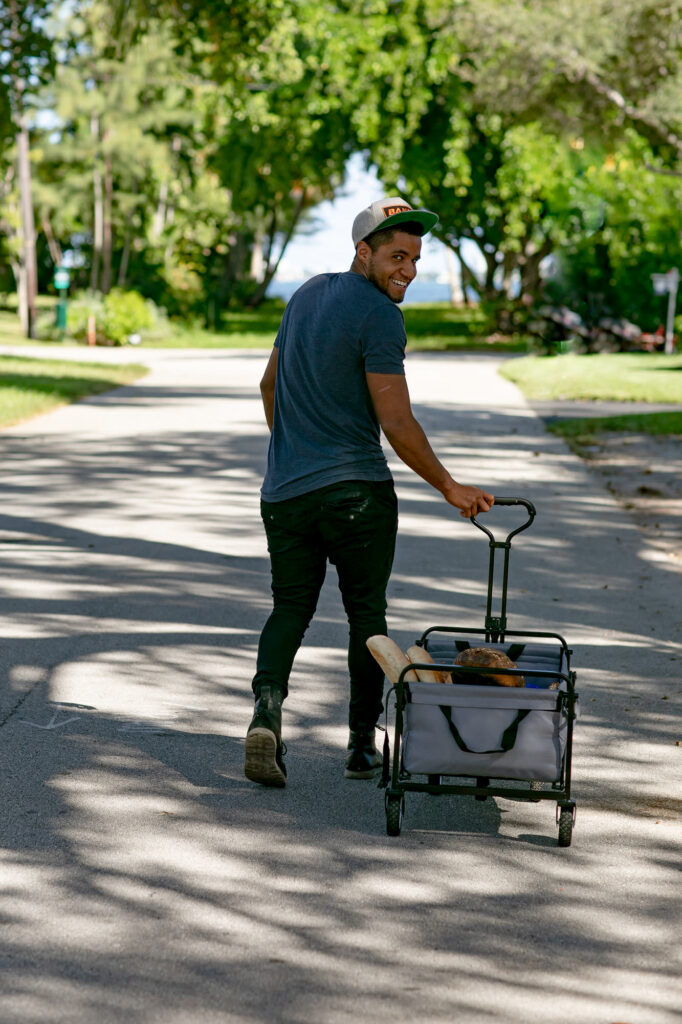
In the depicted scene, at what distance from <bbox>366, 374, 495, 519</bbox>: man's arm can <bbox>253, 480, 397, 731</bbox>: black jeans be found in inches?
7.8

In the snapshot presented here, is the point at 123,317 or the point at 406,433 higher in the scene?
the point at 406,433

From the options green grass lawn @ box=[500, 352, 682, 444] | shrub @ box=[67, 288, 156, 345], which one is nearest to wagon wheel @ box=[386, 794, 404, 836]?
green grass lawn @ box=[500, 352, 682, 444]

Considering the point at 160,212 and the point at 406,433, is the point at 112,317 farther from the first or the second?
the point at 406,433

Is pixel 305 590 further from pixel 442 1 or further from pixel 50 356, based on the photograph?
pixel 442 1

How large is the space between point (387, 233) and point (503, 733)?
1.58m

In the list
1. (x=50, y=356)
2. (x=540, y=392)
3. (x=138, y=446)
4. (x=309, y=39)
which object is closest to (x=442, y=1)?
(x=309, y=39)

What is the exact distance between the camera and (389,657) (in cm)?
481

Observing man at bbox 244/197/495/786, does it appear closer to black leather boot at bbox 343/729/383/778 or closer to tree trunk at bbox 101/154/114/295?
black leather boot at bbox 343/729/383/778

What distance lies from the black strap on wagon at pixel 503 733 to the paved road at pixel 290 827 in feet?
1.00

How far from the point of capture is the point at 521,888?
4.27m

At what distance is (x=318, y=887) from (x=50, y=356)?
101ft

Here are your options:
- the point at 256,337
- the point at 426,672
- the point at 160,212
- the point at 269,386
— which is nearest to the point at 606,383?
the point at 256,337

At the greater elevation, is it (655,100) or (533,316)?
(655,100)

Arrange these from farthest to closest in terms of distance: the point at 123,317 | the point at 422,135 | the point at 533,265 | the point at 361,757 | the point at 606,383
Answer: the point at 533,265, the point at 422,135, the point at 123,317, the point at 606,383, the point at 361,757
